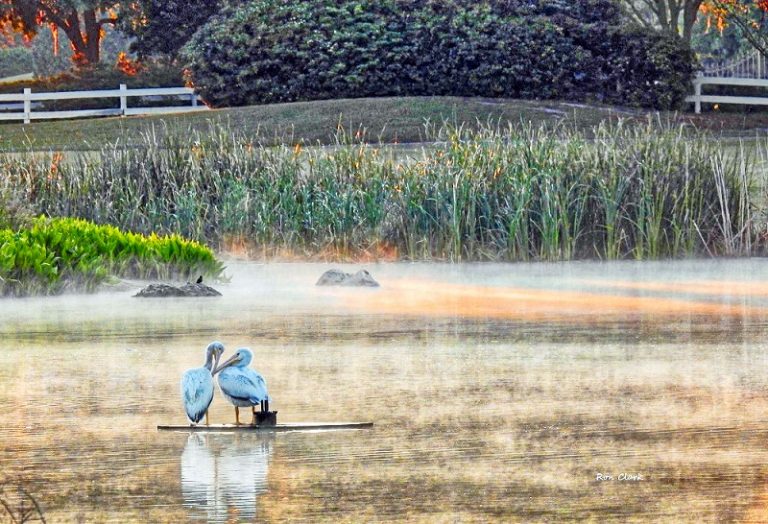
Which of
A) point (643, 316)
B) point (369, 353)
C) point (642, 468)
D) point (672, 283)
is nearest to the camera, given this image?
point (642, 468)

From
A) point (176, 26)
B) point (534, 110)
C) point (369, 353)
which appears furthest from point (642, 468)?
point (176, 26)

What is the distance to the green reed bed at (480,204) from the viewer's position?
1555 cm

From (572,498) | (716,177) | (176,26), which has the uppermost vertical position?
(176,26)

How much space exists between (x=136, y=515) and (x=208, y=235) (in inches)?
403

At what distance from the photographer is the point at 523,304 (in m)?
12.6

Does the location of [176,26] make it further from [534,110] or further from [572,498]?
[572,498]

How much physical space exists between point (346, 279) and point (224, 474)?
7129mm

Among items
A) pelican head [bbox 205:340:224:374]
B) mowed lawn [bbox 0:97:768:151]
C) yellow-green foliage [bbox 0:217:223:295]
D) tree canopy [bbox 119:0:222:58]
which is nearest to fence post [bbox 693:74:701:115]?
Answer: mowed lawn [bbox 0:97:768:151]

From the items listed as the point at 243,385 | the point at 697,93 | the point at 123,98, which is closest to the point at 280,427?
the point at 243,385

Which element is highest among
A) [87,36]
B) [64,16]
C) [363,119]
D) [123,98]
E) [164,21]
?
[64,16]

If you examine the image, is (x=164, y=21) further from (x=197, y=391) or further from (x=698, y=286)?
(x=197, y=391)

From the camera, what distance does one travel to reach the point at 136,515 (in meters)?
6.16

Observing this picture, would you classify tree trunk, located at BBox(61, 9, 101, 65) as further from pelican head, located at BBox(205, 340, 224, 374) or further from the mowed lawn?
pelican head, located at BBox(205, 340, 224, 374)

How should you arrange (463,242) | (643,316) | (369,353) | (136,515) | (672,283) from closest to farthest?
1. (136,515)
2. (369,353)
3. (643,316)
4. (672,283)
5. (463,242)
